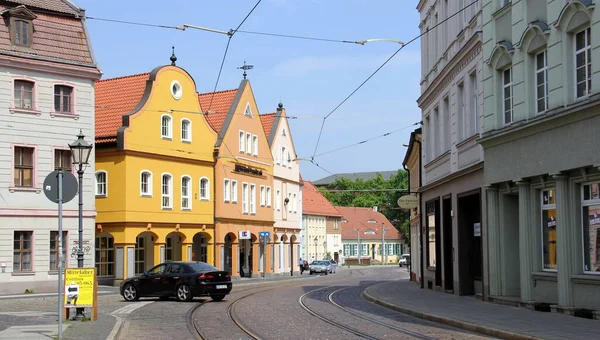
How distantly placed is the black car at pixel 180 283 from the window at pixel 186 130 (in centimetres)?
2020

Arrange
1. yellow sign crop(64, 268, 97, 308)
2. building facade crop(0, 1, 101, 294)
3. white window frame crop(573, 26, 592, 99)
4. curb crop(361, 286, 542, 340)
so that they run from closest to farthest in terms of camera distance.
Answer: curb crop(361, 286, 542, 340) < white window frame crop(573, 26, 592, 99) < yellow sign crop(64, 268, 97, 308) < building facade crop(0, 1, 101, 294)

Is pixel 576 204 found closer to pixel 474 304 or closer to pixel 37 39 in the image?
pixel 474 304

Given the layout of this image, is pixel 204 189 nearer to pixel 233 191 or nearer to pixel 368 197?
pixel 233 191

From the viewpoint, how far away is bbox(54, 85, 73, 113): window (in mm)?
39500

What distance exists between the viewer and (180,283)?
3056 cm

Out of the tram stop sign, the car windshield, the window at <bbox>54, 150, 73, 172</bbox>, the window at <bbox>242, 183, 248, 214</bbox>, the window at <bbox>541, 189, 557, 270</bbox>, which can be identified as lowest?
the car windshield

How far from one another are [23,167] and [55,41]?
5977 mm

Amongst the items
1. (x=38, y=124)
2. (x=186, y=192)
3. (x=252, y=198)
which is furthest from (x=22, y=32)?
(x=252, y=198)

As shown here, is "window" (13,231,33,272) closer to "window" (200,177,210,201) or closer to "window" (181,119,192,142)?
"window" (181,119,192,142)

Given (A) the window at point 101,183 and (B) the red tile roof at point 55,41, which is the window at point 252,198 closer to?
(A) the window at point 101,183

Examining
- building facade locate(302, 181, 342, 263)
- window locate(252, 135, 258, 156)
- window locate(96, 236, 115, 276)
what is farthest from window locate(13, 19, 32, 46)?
building facade locate(302, 181, 342, 263)

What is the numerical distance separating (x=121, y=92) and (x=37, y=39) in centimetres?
1193

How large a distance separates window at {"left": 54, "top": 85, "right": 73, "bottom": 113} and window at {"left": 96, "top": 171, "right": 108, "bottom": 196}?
7.08 m

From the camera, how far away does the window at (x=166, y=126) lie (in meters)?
48.9
